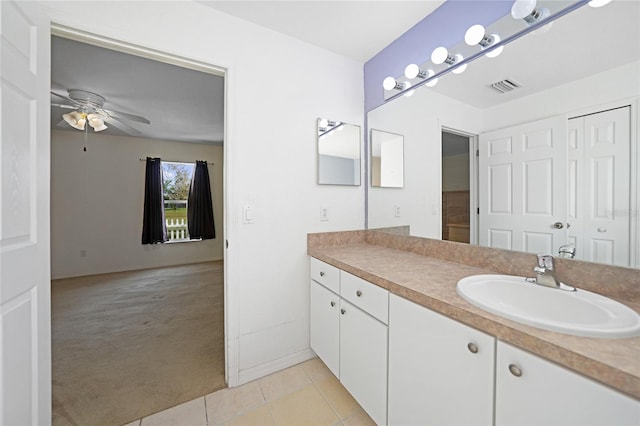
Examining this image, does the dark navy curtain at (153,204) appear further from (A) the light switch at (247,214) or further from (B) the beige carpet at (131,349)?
(A) the light switch at (247,214)

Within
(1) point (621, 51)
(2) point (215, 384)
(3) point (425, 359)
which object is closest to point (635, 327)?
(3) point (425, 359)

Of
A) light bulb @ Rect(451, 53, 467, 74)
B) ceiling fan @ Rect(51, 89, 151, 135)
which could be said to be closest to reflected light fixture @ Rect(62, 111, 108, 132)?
ceiling fan @ Rect(51, 89, 151, 135)

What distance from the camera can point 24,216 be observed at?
0.98m

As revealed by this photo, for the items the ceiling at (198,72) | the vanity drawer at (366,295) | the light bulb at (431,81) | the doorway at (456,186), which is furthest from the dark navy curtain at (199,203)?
the doorway at (456,186)

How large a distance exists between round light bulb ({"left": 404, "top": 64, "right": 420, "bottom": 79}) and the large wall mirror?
176 millimetres

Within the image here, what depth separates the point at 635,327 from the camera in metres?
0.62

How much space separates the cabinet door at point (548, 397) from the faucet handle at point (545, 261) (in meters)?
0.51

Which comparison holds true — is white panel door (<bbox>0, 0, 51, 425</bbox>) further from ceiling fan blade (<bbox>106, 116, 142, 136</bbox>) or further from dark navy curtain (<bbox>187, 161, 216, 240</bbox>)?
→ dark navy curtain (<bbox>187, 161, 216, 240</bbox>)

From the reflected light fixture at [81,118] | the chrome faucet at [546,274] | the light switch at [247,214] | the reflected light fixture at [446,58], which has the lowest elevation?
the chrome faucet at [546,274]

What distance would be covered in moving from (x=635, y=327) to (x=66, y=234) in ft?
20.0

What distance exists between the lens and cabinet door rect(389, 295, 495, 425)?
30.1 inches

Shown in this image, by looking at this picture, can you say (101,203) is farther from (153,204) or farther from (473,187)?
(473,187)

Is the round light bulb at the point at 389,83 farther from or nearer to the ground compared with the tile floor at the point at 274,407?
farther from the ground

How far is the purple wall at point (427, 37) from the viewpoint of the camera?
1.29 metres
